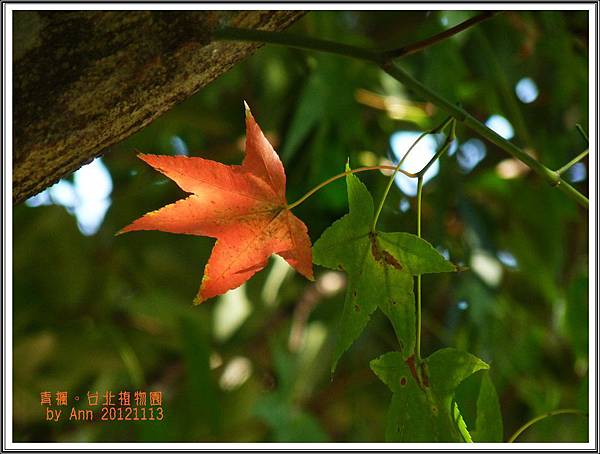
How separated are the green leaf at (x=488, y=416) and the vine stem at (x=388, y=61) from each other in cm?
14

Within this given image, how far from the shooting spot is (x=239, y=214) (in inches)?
17.6

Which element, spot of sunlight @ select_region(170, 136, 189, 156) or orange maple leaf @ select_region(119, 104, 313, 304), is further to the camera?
spot of sunlight @ select_region(170, 136, 189, 156)

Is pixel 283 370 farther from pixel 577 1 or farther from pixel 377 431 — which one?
pixel 577 1

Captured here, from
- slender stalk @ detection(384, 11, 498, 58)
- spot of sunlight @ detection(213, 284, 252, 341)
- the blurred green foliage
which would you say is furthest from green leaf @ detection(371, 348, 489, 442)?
spot of sunlight @ detection(213, 284, 252, 341)

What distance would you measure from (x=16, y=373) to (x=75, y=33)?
0.92 metres

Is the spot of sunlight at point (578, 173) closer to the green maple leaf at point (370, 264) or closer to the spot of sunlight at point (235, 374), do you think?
the spot of sunlight at point (235, 374)

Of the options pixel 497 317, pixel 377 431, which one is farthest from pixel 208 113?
pixel 377 431

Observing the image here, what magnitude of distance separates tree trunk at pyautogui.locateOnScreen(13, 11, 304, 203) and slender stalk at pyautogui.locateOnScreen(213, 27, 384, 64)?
10 millimetres

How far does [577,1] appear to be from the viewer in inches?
21.9

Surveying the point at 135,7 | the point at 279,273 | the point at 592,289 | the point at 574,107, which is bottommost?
the point at 592,289

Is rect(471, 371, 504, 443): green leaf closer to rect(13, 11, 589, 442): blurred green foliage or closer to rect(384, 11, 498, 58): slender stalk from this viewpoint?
rect(384, 11, 498, 58): slender stalk

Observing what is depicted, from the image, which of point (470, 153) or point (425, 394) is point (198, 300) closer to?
point (425, 394)

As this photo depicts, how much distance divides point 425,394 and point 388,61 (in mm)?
199

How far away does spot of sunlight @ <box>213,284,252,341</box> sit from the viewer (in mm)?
1214
